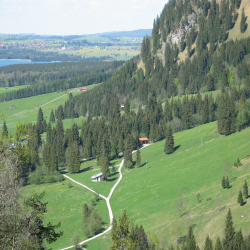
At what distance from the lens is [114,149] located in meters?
134

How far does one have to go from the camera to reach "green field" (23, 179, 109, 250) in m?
75.5

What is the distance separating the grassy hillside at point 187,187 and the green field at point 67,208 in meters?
8.10

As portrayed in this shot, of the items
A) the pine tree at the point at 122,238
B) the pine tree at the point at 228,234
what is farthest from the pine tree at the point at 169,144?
the pine tree at the point at 122,238

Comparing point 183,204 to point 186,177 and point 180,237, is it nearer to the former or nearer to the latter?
point 180,237

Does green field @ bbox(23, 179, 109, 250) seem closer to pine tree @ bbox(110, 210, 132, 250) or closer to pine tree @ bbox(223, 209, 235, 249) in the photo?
pine tree @ bbox(223, 209, 235, 249)

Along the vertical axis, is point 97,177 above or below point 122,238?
below

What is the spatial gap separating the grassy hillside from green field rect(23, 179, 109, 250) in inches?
319

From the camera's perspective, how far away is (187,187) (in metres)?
86.3

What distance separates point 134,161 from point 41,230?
327 ft

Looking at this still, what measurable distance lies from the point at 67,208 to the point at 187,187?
109 ft

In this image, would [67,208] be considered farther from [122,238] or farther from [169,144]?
[122,238]

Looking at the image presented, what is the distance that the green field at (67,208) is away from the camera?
75469 mm

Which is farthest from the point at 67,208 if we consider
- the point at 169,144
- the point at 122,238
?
the point at 122,238

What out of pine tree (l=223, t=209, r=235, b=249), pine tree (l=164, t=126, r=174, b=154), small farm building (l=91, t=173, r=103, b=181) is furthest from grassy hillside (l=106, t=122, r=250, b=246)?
small farm building (l=91, t=173, r=103, b=181)
